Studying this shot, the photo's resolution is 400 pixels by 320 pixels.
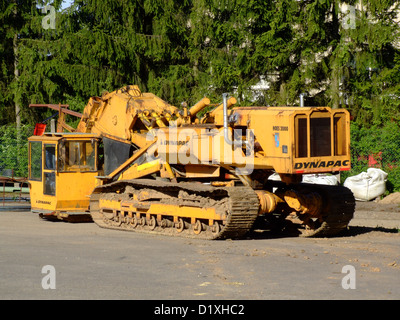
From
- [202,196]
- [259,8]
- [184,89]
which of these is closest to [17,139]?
[184,89]

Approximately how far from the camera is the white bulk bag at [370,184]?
83.5ft

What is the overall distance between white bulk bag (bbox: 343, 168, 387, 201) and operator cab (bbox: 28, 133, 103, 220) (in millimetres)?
9768

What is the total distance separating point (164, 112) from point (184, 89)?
46.3ft

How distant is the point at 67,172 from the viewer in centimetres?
1880

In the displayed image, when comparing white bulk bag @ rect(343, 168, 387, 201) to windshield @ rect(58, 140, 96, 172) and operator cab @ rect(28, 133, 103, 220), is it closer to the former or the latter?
operator cab @ rect(28, 133, 103, 220)

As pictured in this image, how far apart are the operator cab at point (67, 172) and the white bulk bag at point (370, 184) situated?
9.77m

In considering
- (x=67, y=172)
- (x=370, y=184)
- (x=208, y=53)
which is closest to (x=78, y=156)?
(x=67, y=172)

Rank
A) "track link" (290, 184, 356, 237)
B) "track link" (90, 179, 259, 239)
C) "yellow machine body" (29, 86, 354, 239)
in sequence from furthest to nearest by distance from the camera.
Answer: "track link" (290, 184, 356, 237) → "yellow machine body" (29, 86, 354, 239) → "track link" (90, 179, 259, 239)

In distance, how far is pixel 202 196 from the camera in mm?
15508

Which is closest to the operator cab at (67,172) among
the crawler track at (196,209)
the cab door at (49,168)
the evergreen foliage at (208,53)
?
the cab door at (49,168)

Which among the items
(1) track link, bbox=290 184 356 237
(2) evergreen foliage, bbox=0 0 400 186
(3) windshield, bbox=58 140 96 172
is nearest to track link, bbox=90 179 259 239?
(3) windshield, bbox=58 140 96 172

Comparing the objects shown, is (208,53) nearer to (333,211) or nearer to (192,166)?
(192,166)

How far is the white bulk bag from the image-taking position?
25.5 meters
